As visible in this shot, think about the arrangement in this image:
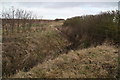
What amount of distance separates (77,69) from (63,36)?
369 inches

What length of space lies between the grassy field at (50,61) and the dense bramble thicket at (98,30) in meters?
2.05

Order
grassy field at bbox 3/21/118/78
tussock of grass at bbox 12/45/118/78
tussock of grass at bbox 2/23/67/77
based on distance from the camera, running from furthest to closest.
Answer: tussock of grass at bbox 2/23/67/77 < grassy field at bbox 3/21/118/78 < tussock of grass at bbox 12/45/118/78

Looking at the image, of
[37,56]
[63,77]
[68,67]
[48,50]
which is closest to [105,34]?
[48,50]

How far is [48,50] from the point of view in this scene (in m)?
11.5

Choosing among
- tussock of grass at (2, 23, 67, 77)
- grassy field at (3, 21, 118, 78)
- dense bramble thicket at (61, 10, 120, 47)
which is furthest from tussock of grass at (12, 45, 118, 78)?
dense bramble thicket at (61, 10, 120, 47)

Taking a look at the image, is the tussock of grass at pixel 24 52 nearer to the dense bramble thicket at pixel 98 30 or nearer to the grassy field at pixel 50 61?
the grassy field at pixel 50 61

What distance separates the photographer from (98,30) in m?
12.3

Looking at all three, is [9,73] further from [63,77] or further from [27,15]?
[27,15]

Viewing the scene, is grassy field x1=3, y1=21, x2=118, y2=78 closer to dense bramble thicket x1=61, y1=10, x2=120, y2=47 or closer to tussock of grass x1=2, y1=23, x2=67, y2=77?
tussock of grass x1=2, y1=23, x2=67, y2=77

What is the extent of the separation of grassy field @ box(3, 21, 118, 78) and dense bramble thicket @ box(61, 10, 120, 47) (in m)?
2.05

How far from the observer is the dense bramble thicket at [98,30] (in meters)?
10.9

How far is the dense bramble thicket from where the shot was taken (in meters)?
10.9

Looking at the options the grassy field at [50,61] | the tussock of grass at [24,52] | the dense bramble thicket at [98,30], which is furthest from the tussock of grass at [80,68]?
the dense bramble thicket at [98,30]

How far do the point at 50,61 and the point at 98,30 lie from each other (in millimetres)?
5684
